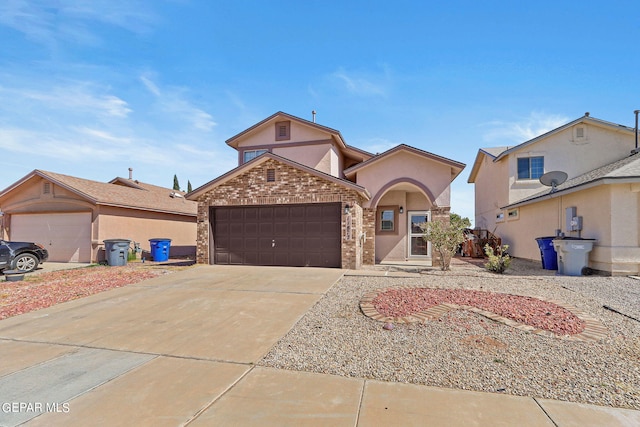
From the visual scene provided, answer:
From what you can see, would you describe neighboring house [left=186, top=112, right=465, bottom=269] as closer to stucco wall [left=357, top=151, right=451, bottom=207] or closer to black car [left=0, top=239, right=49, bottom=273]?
stucco wall [left=357, top=151, right=451, bottom=207]

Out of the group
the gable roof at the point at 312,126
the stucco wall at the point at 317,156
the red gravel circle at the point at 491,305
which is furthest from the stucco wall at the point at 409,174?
the red gravel circle at the point at 491,305

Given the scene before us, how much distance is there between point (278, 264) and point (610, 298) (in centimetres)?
983

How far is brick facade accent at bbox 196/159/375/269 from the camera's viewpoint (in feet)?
38.3

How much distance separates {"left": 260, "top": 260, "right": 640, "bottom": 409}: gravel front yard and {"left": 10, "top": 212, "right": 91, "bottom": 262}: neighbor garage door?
14413mm

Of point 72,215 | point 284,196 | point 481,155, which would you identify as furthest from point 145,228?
point 481,155

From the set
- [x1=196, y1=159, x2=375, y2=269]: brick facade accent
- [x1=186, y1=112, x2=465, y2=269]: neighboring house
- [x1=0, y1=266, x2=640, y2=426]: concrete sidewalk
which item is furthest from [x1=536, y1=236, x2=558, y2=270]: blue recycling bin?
[x1=0, y1=266, x2=640, y2=426]: concrete sidewalk

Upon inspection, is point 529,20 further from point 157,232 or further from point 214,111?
point 157,232

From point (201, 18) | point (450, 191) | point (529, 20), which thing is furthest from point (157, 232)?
point (529, 20)

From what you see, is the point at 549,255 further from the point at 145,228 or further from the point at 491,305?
the point at 145,228

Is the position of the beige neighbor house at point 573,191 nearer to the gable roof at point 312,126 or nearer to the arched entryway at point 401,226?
the arched entryway at point 401,226

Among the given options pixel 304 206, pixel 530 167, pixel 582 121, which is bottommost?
pixel 304 206

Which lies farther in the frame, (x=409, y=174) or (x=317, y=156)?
(x=317, y=156)

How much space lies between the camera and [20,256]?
38.2 ft

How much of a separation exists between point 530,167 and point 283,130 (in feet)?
44.5
